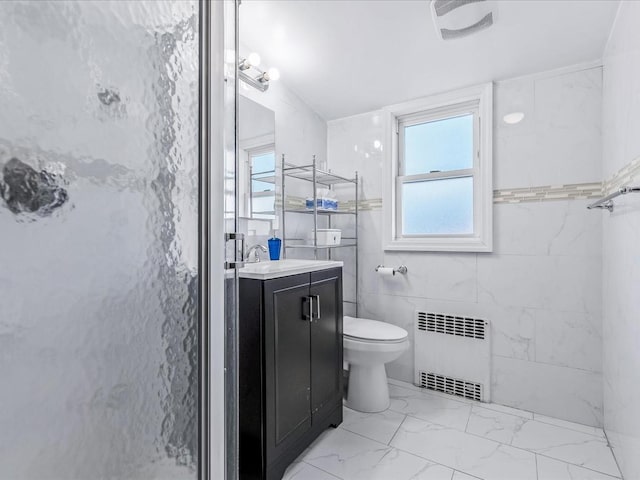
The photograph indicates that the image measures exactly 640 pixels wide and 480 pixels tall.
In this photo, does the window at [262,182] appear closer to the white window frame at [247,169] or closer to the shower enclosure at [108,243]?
the white window frame at [247,169]

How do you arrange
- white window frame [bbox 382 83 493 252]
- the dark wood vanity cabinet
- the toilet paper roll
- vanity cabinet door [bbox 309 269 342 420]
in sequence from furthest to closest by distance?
the toilet paper roll < white window frame [bbox 382 83 493 252] < vanity cabinet door [bbox 309 269 342 420] < the dark wood vanity cabinet

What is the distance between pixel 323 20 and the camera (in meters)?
1.70

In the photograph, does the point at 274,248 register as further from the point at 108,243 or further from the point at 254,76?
the point at 108,243

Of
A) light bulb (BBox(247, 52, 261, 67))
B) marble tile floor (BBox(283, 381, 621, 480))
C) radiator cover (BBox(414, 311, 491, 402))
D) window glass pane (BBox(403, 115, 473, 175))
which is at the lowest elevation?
marble tile floor (BBox(283, 381, 621, 480))

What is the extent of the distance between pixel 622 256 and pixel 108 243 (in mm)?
1851

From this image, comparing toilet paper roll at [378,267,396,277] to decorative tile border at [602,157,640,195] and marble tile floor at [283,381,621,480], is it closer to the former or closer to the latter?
marble tile floor at [283,381,621,480]

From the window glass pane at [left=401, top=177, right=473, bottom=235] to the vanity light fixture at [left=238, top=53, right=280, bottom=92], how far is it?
4.00 feet

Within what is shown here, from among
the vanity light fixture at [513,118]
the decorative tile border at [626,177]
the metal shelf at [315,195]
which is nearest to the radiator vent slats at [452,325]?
the metal shelf at [315,195]

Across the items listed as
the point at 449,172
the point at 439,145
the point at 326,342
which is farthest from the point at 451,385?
the point at 439,145

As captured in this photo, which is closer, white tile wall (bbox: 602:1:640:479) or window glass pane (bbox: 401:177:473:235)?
white tile wall (bbox: 602:1:640:479)

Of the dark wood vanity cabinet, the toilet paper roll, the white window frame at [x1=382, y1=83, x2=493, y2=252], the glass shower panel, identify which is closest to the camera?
the glass shower panel

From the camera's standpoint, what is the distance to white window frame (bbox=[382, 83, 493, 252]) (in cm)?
213

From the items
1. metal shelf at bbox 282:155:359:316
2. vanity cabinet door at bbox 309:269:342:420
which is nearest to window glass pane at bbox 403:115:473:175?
metal shelf at bbox 282:155:359:316

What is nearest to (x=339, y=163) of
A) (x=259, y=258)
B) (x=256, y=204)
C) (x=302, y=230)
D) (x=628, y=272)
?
(x=302, y=230)
